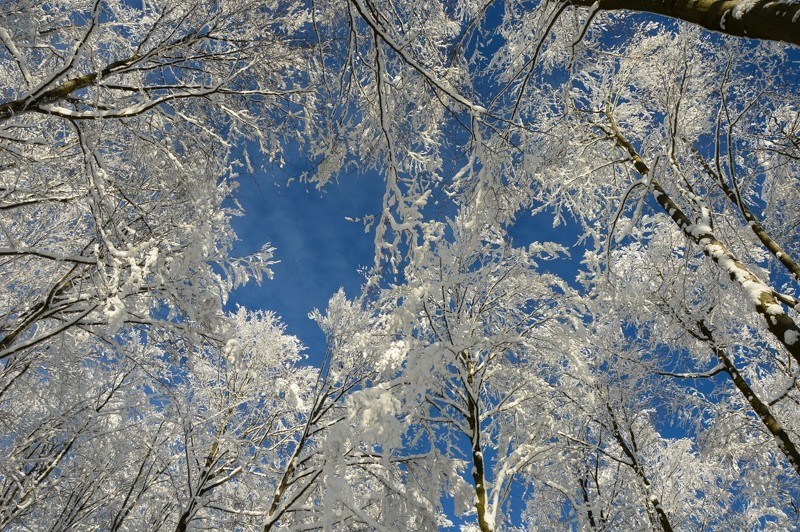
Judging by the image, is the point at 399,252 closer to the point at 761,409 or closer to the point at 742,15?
the point at 742,15

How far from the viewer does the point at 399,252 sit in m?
2.93

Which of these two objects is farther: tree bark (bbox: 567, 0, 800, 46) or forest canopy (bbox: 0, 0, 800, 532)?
forest canopy (bbox: 0, 0, 800, 532)

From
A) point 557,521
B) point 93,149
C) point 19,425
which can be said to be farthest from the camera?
point 557,521

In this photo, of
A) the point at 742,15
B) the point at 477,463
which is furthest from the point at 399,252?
the point at 477,463

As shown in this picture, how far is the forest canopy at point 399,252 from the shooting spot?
304cm

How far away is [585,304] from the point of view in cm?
604

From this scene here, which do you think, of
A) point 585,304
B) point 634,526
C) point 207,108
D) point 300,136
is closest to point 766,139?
point 585,304

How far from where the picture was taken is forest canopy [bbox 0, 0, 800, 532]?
3037 millimetres

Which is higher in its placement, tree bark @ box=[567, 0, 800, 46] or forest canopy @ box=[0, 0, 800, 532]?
forest canopy @ box=[0, 0, 800, 532]

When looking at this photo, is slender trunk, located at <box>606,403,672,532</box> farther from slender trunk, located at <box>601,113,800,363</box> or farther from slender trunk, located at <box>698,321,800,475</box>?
slender trunk, located at <box>601,113,800,363</box>

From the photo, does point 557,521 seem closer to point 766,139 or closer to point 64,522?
point 766,139

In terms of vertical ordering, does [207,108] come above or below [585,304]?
above

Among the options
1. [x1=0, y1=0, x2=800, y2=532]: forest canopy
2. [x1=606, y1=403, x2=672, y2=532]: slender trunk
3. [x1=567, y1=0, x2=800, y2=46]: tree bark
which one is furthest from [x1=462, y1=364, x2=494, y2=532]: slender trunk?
[x1=567, y1=0, x2=800, y2=46]: tree bark

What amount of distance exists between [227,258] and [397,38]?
293 centimetres
